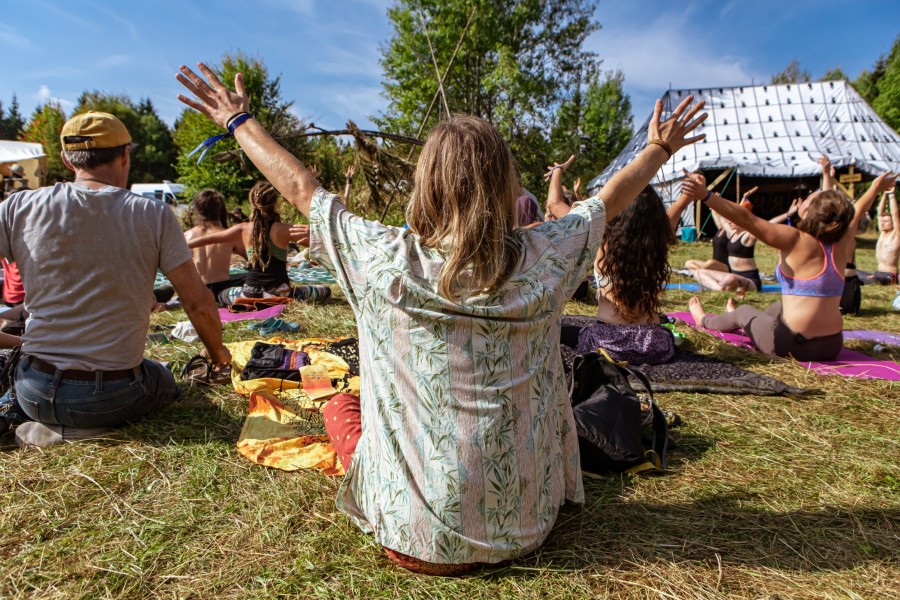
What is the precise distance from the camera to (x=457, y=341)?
5.59ft

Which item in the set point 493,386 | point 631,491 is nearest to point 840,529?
point 631,491

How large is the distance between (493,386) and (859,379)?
12.4 ft

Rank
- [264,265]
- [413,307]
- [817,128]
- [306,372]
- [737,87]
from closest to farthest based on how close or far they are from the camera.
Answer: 1. [413,307]
2. [306,372]
3. [264,265]
4. [817,128]
5. [737,87]

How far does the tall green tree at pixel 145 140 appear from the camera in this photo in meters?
48.2

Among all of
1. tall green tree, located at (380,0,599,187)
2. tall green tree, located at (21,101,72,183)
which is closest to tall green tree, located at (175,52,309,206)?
tall green tree, located at (380,0,599,187)

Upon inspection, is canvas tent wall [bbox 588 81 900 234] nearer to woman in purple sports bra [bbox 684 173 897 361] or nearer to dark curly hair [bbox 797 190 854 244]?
woman in purple sports bra [bbox 684 173 897 361]

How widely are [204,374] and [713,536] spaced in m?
3.20

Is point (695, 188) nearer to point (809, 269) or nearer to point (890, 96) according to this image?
point (809, 269)

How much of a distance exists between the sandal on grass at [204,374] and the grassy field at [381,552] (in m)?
0.54

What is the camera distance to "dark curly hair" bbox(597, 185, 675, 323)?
14.1 feet

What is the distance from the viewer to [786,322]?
184 inches

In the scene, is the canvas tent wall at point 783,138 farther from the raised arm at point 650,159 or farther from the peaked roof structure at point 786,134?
the raised arm at point 650,159

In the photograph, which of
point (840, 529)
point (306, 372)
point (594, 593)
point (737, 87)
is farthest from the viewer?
point (737, 87)

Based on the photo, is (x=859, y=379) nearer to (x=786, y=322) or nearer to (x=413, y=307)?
(x=786, y=322)
